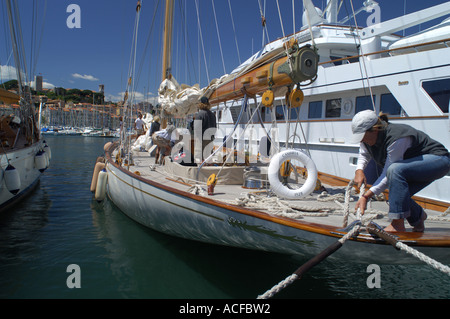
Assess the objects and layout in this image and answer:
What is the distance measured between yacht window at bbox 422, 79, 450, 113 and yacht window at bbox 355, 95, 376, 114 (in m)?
1.39

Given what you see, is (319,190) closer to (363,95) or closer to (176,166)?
(176,166)

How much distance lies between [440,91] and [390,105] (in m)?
1.12

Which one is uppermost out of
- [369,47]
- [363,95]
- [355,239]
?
[369,47]

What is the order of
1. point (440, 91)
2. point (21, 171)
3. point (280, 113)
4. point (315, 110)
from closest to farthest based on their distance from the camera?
point (440, 91) → point (21, 171) → point (315, 110) → point (280, 113)

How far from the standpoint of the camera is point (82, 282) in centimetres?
396

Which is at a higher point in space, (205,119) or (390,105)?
(390,105)

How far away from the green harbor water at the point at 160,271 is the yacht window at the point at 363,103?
432cm

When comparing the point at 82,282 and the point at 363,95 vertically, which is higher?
the point at 363,95

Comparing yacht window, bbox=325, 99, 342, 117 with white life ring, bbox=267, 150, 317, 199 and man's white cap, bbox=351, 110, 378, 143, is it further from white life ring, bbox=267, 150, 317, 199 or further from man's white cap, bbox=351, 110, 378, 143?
man's white cap, bbox=351, 110, 378, 143

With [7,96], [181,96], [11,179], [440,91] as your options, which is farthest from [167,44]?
[440,91]

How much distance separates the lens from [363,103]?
7.67 metres

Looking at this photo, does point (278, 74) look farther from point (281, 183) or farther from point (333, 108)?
point (333, 108)
